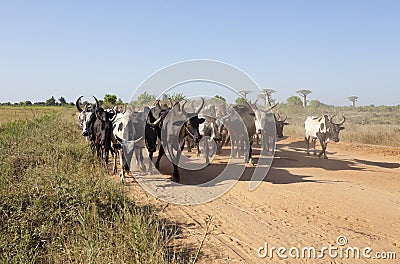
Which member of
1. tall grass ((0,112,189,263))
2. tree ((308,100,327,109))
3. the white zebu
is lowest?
tall grass ((0,112,189,263))

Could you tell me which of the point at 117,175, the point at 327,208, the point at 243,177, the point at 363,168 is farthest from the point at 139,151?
the point at 363,168

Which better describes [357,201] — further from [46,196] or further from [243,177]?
[46,196]

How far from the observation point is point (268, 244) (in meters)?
5.34

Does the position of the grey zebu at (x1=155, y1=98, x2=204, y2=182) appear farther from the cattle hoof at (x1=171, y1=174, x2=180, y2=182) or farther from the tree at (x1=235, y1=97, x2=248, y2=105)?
the tree at (x1=235, y1=97, x2=248, y2=105)

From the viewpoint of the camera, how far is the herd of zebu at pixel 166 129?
31.4 feet

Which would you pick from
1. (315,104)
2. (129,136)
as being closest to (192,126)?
(129,136)

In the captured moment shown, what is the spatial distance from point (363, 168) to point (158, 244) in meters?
9.91

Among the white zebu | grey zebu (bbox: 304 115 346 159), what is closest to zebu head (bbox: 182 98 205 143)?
the white zebu

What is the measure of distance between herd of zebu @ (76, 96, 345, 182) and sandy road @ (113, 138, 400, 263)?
0.95 m

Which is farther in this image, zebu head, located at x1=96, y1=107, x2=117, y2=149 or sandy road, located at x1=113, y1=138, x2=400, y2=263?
zebu head, located at x1=96, y1=107, x2=117, y2=149

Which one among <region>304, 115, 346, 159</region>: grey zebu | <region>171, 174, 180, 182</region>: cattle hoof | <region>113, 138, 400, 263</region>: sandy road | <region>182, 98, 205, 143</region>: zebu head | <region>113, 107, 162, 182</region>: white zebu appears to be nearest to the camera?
<region>113, 138, 400, 263</region>: sandy road

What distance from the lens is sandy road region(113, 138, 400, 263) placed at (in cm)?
535

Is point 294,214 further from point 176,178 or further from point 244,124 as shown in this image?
point 244,124

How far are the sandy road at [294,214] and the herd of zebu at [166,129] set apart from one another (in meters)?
0.95
